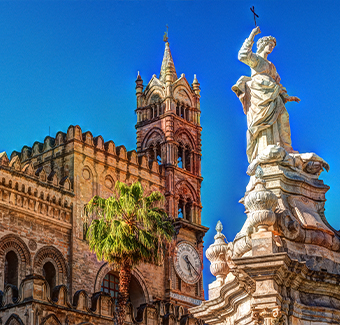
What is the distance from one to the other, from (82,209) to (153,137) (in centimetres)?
928

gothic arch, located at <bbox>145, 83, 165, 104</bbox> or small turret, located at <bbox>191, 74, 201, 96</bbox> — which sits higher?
small turret, located at <bbox>191, 74, 201, 96</bbox>

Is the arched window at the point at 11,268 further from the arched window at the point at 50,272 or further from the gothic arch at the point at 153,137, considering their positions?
the gothic arch at the point at 153,137

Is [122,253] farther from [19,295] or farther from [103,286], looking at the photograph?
[103,286]

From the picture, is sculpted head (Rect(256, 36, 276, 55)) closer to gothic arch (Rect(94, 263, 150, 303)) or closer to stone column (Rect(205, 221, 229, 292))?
stone column (Rect(205, 221, 229, 292))

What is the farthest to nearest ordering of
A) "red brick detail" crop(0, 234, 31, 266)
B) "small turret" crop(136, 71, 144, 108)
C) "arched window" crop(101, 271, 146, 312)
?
"small turret" crop(136, 71, 144, 108), "arched window" crop(101, 271, 146, 312), "red brick detail" crop(0, 234, 31, 266)

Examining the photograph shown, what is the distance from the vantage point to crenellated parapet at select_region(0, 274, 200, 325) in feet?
101

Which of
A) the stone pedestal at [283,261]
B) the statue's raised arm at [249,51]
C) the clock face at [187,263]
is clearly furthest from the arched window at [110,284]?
the statue's raised arm at [249,51]

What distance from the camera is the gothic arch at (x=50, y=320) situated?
30938 millimetres

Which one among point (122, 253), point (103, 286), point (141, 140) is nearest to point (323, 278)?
point (122, 253)

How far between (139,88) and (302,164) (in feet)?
113

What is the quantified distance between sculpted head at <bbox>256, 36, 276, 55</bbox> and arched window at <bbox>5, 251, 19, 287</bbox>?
22014 millimetres

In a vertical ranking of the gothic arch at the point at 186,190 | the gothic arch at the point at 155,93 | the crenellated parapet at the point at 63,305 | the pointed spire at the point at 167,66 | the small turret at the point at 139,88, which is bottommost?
the crenellated parapet at the point at 63,305

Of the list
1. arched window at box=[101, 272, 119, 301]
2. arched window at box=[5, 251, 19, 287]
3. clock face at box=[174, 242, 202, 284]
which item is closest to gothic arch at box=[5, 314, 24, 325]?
arched window at box=[5, 251, 19, 287]

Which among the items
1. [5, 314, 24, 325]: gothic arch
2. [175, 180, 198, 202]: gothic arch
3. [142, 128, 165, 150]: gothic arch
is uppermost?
[142, 128, 165, 150]: gothic arch
